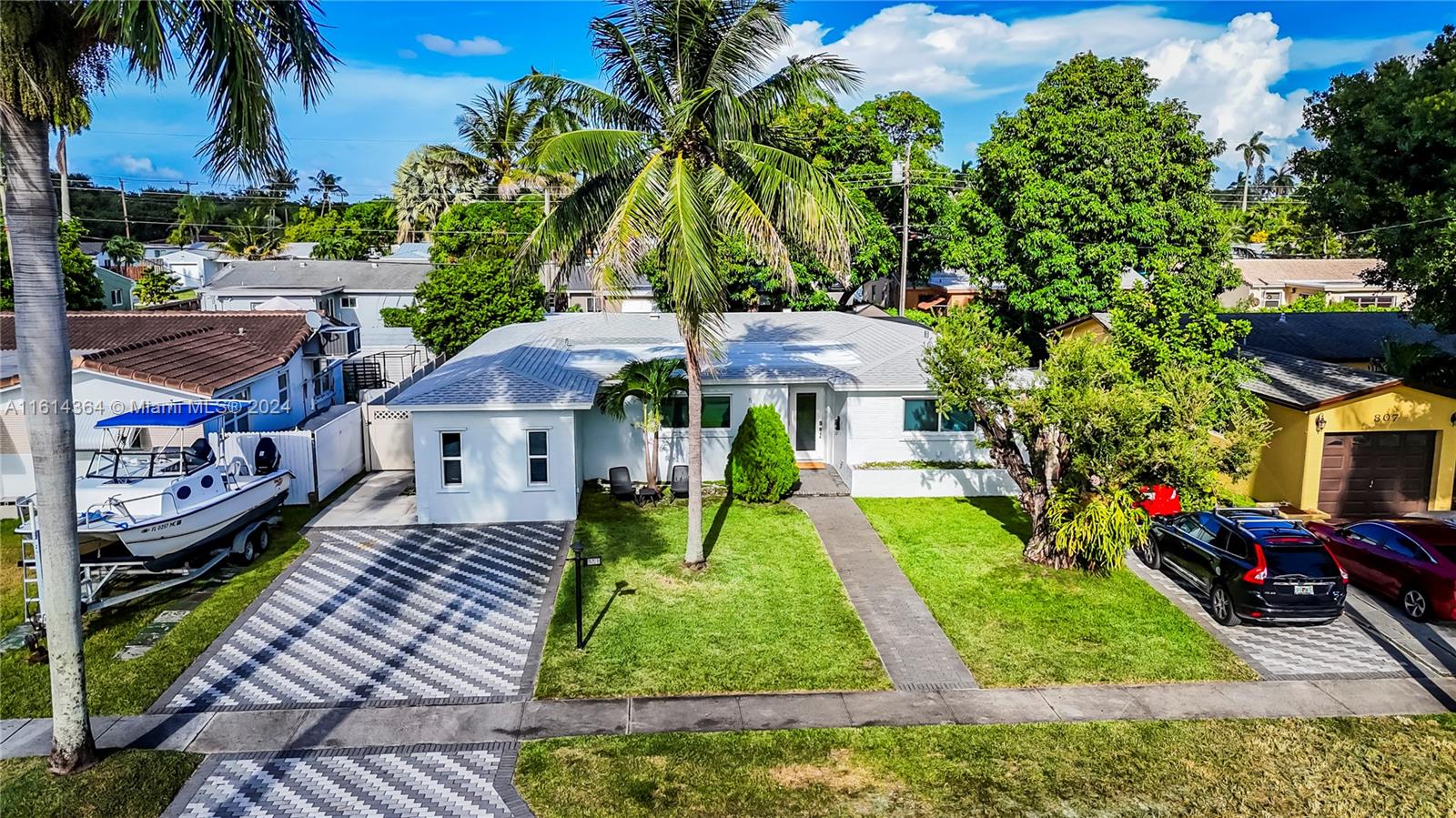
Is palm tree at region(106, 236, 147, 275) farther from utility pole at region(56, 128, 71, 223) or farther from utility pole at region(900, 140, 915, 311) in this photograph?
utility pole at region(900, 140, 915, 311)

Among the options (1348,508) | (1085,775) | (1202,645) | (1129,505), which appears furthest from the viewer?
(1348,508)

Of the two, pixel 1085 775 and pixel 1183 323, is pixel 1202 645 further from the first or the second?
pixel 1183 323

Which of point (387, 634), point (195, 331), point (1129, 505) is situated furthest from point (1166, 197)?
point (195, 331)

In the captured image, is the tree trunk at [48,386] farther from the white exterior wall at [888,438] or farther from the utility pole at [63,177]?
the white exterior wall at [888,438]

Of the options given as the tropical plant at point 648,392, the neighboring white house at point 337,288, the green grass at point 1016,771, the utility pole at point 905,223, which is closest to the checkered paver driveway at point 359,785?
the green grass at point 1016,771

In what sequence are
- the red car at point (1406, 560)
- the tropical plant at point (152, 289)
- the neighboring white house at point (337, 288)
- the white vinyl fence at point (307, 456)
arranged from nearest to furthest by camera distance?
the red car at point (1406, 560), the white vinyl fence at point (307, 456), the neighboring white house at point (337, 288), the tropical plant at point (152, 289)

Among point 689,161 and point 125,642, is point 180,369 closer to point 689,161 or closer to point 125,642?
point 125,642
